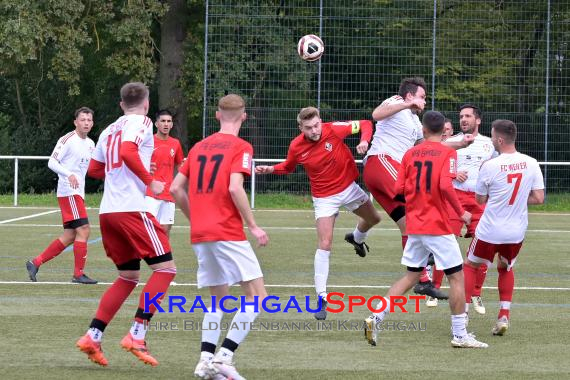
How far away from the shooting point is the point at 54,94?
128 feet

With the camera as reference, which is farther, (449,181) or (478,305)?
(478,305)

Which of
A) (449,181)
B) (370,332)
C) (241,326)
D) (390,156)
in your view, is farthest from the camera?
(390,156)

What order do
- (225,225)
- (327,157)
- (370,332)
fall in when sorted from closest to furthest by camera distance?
1. (225,225)
2. (370,332)
3. (327,157)

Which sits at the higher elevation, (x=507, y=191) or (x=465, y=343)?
(x=507, y=191)

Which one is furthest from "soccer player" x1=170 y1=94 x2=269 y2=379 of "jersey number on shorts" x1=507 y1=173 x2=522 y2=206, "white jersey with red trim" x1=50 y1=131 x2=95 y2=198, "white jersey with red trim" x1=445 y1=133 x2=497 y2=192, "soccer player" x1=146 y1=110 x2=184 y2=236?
"soccer player" x1=146 y1=110 x2=184 y2=236

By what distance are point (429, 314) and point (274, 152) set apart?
15.4m

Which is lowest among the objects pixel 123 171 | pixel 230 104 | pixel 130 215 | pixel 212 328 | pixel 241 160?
pixel 212 328

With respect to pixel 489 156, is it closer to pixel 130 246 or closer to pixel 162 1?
pixel 130 246

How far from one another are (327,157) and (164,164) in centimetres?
317

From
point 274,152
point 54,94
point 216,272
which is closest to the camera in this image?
point 216,272

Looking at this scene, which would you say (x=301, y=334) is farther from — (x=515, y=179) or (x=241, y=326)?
(x=515, y=179)

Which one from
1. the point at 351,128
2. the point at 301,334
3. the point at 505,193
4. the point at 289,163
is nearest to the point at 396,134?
the point at 351,128

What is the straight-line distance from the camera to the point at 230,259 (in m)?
7.59

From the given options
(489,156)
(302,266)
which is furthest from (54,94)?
(489,156)
